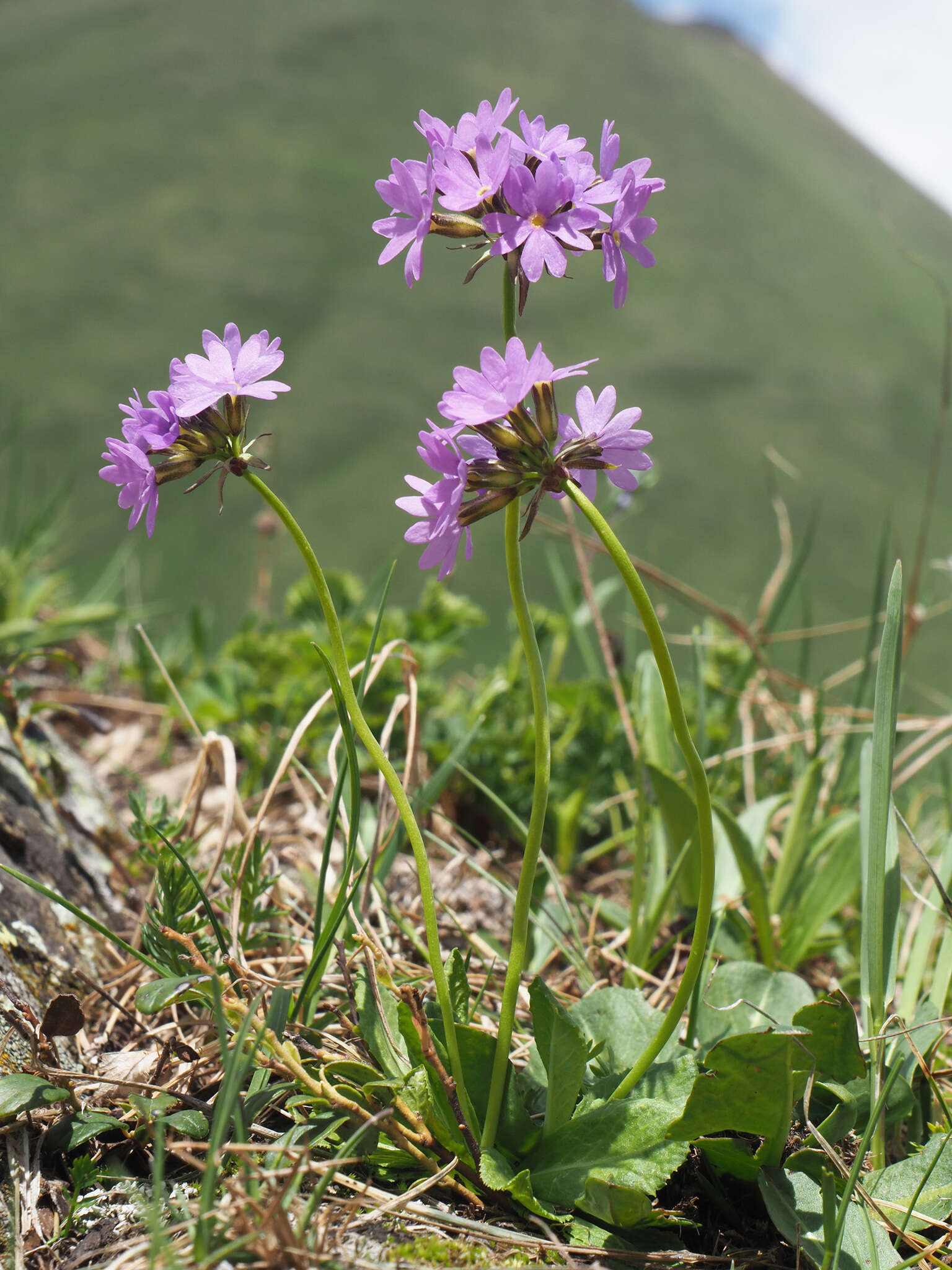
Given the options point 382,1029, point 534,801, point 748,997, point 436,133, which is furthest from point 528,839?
point 436,133

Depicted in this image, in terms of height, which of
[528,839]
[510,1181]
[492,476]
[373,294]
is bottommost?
[373,294]

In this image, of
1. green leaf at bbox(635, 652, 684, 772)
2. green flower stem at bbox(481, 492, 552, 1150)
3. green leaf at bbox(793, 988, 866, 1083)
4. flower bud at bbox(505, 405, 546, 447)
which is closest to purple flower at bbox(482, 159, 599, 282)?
flower bud at bbox(505, 405, 546, 447)

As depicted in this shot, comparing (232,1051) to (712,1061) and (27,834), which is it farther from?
(27,834)

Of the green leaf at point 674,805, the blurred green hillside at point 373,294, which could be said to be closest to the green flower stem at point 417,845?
the green leaf at point 674,805

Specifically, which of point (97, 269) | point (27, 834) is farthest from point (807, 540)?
point (97, 269)

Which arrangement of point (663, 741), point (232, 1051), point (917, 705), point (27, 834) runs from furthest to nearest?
1. point (917, 705)
2. point (663, 741)
3. point (27, 834)
4. point (232, 1051)

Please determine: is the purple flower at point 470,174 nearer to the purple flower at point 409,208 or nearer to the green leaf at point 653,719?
the purple flower at point 409,208

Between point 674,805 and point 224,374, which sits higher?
point 224,374

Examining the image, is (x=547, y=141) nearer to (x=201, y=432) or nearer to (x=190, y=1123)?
(x=201, y=432)
